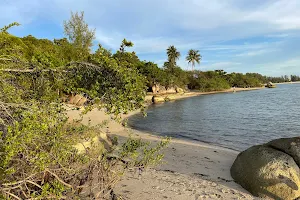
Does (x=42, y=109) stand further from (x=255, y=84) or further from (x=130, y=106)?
(x=255, y=84)

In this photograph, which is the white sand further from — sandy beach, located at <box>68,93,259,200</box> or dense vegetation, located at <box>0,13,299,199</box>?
dense vegetation, located at <box>0,13,299,199</box>

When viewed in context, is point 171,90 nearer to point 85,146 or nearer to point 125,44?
point 85,146

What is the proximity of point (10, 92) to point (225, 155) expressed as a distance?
10.7 metres

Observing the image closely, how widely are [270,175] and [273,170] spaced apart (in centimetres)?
18

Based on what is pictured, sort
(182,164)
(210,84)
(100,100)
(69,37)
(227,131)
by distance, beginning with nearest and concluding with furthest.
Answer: (100,100) → (182,164) → (227,131) → (69,37) → (210,84)

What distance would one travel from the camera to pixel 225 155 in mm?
12047

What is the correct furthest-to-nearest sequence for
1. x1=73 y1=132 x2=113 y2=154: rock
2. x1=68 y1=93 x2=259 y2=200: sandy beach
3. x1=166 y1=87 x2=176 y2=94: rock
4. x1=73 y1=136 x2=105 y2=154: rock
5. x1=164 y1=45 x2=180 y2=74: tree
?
x1=164 y1=45 x2=180 y2=74: tree → x1=166 y1=87 x2=176 y2=94: rock → x1=68 y1=93 x2=259 y2=200: sandy beach → x1=73 y1=132 x2=113 y2=154: rock → x1=73 y1=136 x2=105 y2=154: rock

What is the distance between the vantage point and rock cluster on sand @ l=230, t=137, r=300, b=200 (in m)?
6.89

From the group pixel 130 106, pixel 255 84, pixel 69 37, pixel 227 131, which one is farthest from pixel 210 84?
pixel 130 106

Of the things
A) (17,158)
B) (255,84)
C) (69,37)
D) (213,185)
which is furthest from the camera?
(255,84)

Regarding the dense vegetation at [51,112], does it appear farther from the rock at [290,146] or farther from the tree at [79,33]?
the tree at [79,33]

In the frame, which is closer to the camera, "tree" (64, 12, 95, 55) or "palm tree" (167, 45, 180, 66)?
"tree" (64, 12, 95, 55)

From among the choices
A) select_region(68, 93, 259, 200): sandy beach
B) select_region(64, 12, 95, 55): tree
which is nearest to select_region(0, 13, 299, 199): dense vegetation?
select_region(68, 93, 259, 200): sandy beach

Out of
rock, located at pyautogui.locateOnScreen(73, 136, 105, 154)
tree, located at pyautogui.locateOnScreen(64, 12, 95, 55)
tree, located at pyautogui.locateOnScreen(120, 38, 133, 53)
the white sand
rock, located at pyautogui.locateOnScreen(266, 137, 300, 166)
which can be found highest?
tree, located at pyautogui.locateOnScreen(64, 12, 95, 55)
